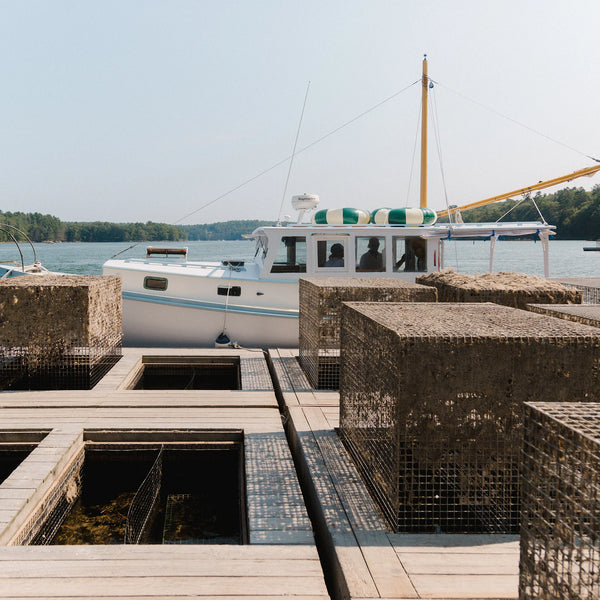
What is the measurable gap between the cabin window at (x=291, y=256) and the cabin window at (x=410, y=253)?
1.73 m

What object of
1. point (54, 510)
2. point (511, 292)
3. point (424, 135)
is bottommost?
point (54, 510)

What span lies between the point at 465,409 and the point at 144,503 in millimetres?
2619

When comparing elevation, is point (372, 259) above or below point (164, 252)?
below

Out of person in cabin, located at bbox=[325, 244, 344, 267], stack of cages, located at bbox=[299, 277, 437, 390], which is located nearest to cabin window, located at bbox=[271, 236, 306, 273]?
person in cabin, located at bbox=[325, 244, 344, 267]

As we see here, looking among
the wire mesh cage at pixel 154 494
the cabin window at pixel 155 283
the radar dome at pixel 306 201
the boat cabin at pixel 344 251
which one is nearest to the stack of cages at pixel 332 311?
the wire mesh cage at pixel 154 494

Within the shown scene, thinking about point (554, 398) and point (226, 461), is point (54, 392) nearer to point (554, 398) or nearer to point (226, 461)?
point (226, 461)

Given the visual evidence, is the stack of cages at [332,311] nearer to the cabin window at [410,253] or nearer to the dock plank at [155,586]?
the dock plank at [155,586]

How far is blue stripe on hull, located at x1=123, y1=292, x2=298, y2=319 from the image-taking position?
983cm

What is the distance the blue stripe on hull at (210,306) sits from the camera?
9.83 m

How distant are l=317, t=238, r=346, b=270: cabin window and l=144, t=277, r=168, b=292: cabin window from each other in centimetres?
274

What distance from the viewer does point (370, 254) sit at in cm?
1027

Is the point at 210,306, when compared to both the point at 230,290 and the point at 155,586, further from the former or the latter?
the point at 155,586

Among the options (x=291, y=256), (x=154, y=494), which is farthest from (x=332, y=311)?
(x=291, y=256)

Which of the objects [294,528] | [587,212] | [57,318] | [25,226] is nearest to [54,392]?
[57,318]
